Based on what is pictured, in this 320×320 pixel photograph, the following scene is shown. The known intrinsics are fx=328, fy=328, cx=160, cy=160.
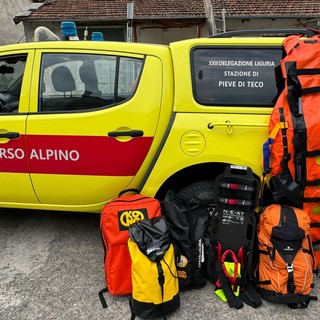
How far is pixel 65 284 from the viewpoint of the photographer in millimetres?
2359

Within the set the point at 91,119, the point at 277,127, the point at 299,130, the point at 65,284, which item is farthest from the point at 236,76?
the point at 65,284

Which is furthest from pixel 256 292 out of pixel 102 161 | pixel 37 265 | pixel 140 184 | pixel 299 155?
pixel 37 265

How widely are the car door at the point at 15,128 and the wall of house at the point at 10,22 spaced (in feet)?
32.6

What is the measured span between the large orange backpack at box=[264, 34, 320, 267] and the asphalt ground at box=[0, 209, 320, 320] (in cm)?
75

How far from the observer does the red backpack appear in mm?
2213

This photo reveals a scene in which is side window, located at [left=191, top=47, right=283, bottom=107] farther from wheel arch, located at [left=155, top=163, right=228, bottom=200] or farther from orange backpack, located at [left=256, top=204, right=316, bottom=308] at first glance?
orange backpack, located at [left=256, top=204, right=316, bottom=308]

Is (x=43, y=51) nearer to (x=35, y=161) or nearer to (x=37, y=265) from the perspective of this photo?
(x=35, y=161)

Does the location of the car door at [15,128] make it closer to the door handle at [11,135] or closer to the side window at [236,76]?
the door handle at [11,135]

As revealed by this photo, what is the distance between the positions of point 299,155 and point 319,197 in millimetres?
336

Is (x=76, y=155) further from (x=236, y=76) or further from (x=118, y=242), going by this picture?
(x=236, y=76)

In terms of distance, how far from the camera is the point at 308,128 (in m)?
2.15

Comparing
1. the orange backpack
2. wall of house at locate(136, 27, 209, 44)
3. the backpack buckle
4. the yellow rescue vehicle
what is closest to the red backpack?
the yellow rescue vehicle

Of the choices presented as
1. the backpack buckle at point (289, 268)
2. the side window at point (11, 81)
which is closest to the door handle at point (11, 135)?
the side window at point (11, 81)

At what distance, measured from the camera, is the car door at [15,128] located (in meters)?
2.57
